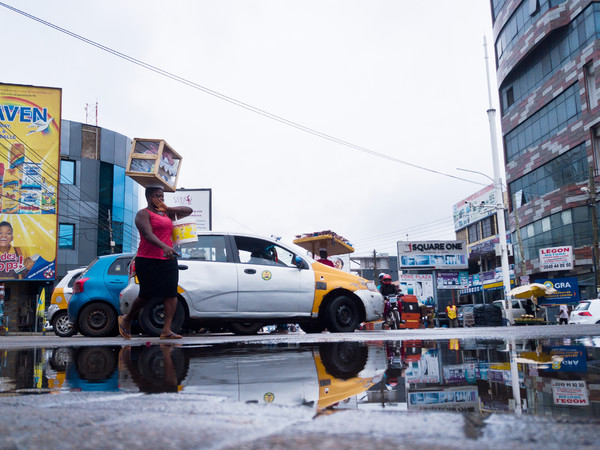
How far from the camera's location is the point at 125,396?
79.0 inches

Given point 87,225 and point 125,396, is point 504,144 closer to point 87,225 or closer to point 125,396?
point 87,225

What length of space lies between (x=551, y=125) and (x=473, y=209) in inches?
636

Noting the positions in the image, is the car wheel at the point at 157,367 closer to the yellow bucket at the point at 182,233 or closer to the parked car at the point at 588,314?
the yellow bucket at the point at 182,233

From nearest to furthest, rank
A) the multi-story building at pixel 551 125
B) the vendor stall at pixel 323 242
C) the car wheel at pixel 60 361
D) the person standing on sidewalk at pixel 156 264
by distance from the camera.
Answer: the car wheel at pixel 60 361 → the person standing on sidewalk at pixel 156 264 → the vendor stall at pixel 323 242 → the multi-story building at pixel 551 125

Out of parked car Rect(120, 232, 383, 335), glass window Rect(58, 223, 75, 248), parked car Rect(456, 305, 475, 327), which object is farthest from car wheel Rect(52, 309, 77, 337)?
glass window Rect(58, 223, 75, 248)

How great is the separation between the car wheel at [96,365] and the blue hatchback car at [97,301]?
6.19 meters

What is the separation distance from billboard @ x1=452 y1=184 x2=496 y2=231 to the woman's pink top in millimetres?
45673

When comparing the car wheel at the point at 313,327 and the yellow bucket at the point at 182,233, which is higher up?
the yellow bucket at the point at 182,233

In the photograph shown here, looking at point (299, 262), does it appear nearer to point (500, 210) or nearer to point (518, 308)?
point (500, 210)

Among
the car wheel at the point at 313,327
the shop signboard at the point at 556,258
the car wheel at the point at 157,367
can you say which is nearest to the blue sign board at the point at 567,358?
the car wheel at the point at 157,367

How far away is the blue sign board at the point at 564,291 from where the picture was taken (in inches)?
1240

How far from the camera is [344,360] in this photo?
10.5 ft

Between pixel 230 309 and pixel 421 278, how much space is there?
43255 millimetres

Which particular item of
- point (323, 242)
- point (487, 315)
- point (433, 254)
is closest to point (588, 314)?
point (487, 315)
